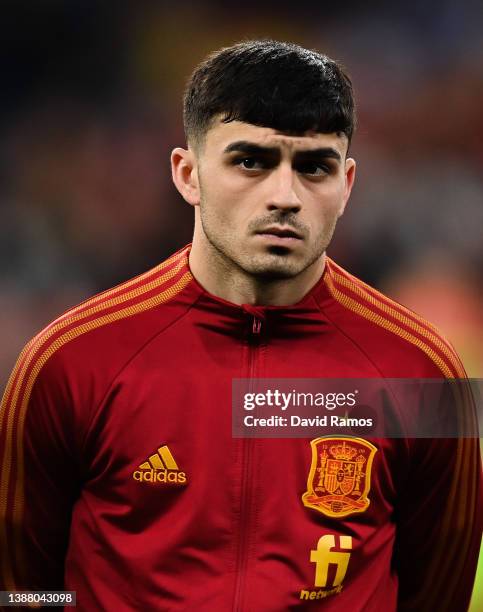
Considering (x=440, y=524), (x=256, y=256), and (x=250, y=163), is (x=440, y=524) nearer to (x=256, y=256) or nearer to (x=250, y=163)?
(x=256, y=256)

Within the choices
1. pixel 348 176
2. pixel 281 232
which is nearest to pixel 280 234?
pixel 281 232

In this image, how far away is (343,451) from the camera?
6.63ft

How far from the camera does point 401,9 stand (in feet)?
15.6

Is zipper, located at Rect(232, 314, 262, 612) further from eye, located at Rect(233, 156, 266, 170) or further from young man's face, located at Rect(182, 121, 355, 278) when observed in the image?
eye, located at Rect(233, 156, 266, 170)

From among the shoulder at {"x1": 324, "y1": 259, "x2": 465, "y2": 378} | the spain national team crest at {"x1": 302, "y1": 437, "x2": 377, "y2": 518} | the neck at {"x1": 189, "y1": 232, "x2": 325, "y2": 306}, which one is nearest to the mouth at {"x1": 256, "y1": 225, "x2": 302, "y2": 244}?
the neck at {"x1": 189, "y1": 232, "x2": 325, "y2": 306}

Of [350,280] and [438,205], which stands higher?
[438,205]

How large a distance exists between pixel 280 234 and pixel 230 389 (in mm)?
335

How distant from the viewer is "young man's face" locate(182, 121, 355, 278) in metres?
1.90

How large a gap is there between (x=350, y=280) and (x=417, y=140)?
2.68m

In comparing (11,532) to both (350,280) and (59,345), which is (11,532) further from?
(350,280)

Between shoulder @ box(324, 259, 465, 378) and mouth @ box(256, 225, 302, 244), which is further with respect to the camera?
shoulder @ box(324, 259, 465, 378)

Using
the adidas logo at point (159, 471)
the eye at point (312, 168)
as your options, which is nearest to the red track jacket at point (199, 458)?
the adidas logo at point (159, 471)

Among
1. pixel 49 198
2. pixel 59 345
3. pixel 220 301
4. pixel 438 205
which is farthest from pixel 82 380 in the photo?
pixel 438 205

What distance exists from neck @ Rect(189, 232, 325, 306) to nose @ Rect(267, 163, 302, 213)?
16cm
